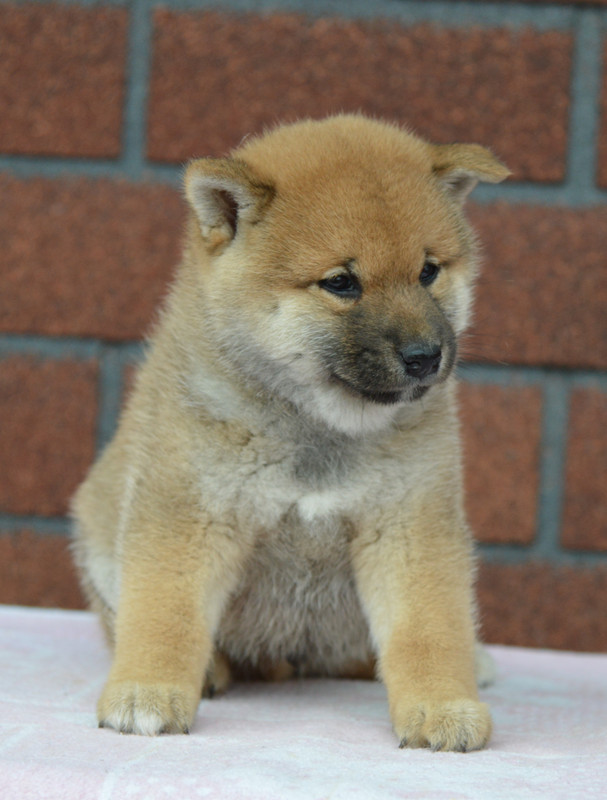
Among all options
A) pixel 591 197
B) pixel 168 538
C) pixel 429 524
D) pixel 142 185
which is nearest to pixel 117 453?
pixel 168 538

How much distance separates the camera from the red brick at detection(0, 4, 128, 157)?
9.61 ft

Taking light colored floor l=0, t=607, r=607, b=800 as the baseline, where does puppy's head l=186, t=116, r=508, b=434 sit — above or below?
above

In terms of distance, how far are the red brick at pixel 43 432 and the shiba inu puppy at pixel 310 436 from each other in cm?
89

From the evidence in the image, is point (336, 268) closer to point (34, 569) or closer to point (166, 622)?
point (166, 622)

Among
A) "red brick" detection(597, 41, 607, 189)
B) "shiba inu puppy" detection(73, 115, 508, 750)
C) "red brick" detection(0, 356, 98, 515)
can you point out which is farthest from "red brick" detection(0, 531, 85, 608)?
"red brick" detection(597, 41, 607, 189)

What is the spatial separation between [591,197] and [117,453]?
136 cm

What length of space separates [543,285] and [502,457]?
1.44 feet

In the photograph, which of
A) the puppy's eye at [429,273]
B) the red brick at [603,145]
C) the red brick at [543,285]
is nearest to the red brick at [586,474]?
the red brick at [543,285]

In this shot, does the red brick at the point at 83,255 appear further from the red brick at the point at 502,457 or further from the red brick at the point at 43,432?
the red brick at the point at 502,457

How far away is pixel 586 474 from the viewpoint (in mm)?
2963

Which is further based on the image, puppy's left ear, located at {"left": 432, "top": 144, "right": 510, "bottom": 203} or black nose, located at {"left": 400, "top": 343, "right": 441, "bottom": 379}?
puppy's left ear, located at {"left": 432, "top": 144, "right": 510, "bottom": 203}

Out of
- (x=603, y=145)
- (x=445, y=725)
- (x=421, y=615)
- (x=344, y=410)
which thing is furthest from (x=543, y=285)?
(x=445, y=725)

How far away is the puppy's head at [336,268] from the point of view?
1.90 m

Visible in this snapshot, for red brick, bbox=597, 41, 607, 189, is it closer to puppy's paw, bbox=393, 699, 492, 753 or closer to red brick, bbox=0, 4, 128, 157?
red brick, bbox=0, 4, 128, 157
